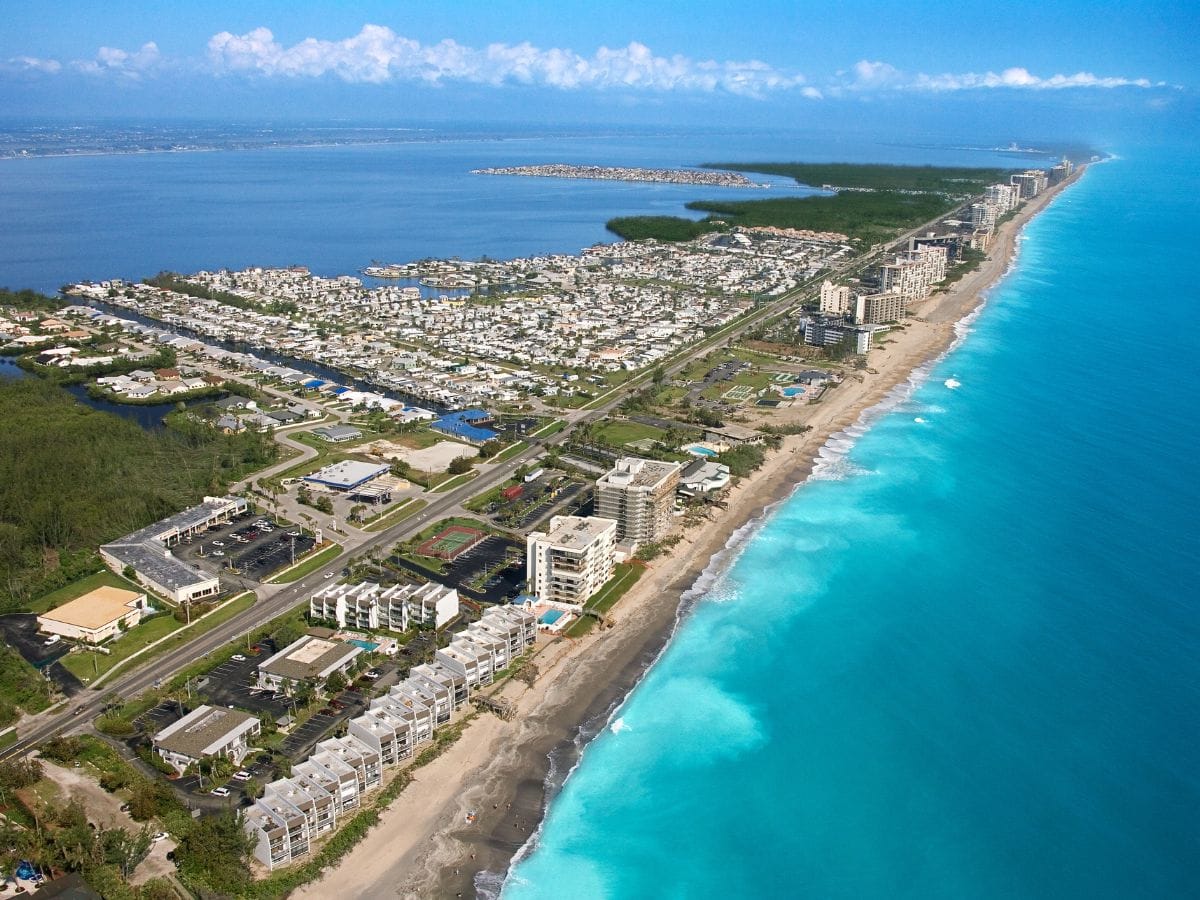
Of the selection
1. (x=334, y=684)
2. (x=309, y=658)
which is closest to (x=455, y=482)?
(x=309, y=658)

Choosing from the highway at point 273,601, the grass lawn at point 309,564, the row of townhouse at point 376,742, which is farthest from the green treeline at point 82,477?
the row of townhouse at point 376,742

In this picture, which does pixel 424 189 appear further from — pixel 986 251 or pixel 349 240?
pixel 986 251

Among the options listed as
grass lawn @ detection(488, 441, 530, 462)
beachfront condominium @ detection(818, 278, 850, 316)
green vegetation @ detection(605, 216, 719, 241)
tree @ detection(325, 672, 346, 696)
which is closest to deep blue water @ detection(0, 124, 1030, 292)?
green vegetation @ detection(605, 216, 719, 241)

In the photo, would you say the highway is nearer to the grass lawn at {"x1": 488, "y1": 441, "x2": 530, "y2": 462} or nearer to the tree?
the grass lawn at {"x1": 488, "y1": 441, "x2": 530, "y2": 462}

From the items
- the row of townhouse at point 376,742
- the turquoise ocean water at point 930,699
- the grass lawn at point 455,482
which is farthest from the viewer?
the grass lawn at point 455,482

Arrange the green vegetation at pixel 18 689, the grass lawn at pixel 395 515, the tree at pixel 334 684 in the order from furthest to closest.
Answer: the grass lawn at pixel 395 515
the tree at pixel 334 684
the green vegetation at pixel 18 689

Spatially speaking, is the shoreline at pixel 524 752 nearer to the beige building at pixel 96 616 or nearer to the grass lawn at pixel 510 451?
the grass lawn at pixel 510 451

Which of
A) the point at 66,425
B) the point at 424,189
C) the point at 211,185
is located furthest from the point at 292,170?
the point at 66,425
